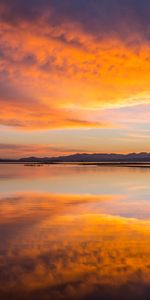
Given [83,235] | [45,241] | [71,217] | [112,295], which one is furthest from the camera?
[71,217]

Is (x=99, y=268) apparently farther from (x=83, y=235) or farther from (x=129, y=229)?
(x=129, y=229)

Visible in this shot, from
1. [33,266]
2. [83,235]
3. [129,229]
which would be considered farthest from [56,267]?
[129,229]

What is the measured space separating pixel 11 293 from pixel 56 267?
1.76 metres

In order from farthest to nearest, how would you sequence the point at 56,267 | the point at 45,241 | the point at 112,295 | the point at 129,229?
the point at 129,229 → the point at 45,241 → the point at 56,267 → the point at 112,295

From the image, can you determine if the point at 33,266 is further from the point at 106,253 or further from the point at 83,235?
the point at 83,235

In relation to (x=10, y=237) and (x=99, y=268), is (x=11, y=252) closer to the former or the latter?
(x=10, y=237)

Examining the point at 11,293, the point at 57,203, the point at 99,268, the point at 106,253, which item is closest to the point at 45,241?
the point at 106,253

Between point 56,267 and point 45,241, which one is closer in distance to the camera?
point 56,267

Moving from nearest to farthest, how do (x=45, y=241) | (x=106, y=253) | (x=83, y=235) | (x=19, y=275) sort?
(x=19, y=275)
(x=106, y=253)
(x=45, y=241)
(x=83, y=235)

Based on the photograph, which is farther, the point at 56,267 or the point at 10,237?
the point at 10,237

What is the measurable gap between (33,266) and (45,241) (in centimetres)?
245

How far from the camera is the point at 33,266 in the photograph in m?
8.30

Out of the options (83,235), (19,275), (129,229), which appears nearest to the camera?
(19,275)

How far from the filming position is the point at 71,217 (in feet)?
50.7
